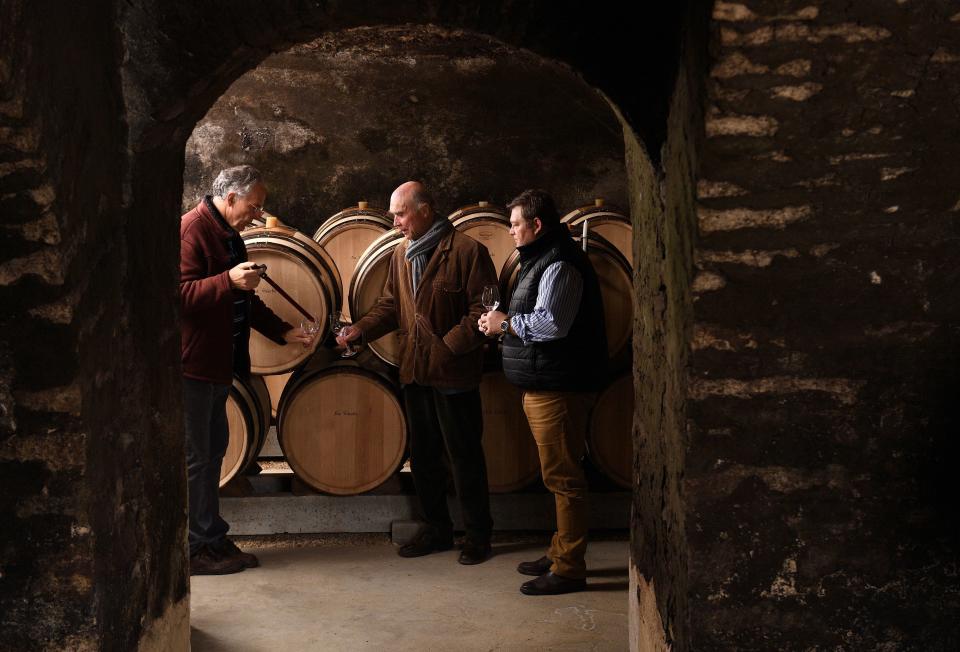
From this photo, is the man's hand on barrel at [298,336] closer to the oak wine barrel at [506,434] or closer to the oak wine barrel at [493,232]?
the oak wine barrel at [506,434]

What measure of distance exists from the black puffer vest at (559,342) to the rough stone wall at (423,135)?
139 inches

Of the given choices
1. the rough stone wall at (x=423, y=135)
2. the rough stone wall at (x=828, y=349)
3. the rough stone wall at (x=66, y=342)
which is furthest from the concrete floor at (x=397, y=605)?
the rough stone wall at (x=423, y=135)

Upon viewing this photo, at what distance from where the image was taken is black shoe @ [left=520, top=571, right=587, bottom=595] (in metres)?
4.63

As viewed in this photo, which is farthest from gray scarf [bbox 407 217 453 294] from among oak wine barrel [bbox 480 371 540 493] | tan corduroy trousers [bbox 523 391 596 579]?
tan corduroy trousers [bbox 523 391 596 579]

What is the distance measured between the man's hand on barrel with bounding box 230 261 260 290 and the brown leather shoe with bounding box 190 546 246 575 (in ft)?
→ 4.44

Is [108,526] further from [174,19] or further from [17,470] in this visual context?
[174,19]

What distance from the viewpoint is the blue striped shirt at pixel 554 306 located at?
14.5ft

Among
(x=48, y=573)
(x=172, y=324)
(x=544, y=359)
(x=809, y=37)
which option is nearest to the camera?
(x=809, y=37)

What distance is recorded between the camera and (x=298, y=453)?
5340mm

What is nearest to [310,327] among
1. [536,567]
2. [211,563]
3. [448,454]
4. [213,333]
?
[213,333]

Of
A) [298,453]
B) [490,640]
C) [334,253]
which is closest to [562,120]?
[334,253]

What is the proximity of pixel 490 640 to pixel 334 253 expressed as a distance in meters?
3.02

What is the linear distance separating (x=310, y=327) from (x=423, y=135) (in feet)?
10.6

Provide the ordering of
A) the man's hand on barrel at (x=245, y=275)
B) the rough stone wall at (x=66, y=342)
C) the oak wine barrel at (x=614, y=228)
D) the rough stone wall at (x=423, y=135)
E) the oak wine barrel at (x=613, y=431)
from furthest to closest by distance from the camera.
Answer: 1. the rough stone wall at (x=423, y=135)
2. the oak wine barrel at (x=614, y=228)
3. the oak wine barrel at (x=613, y=431)
4. the man's hand on barrel at (x=245, y=275)
5. the rough stone wall at (x=66, y=342)
